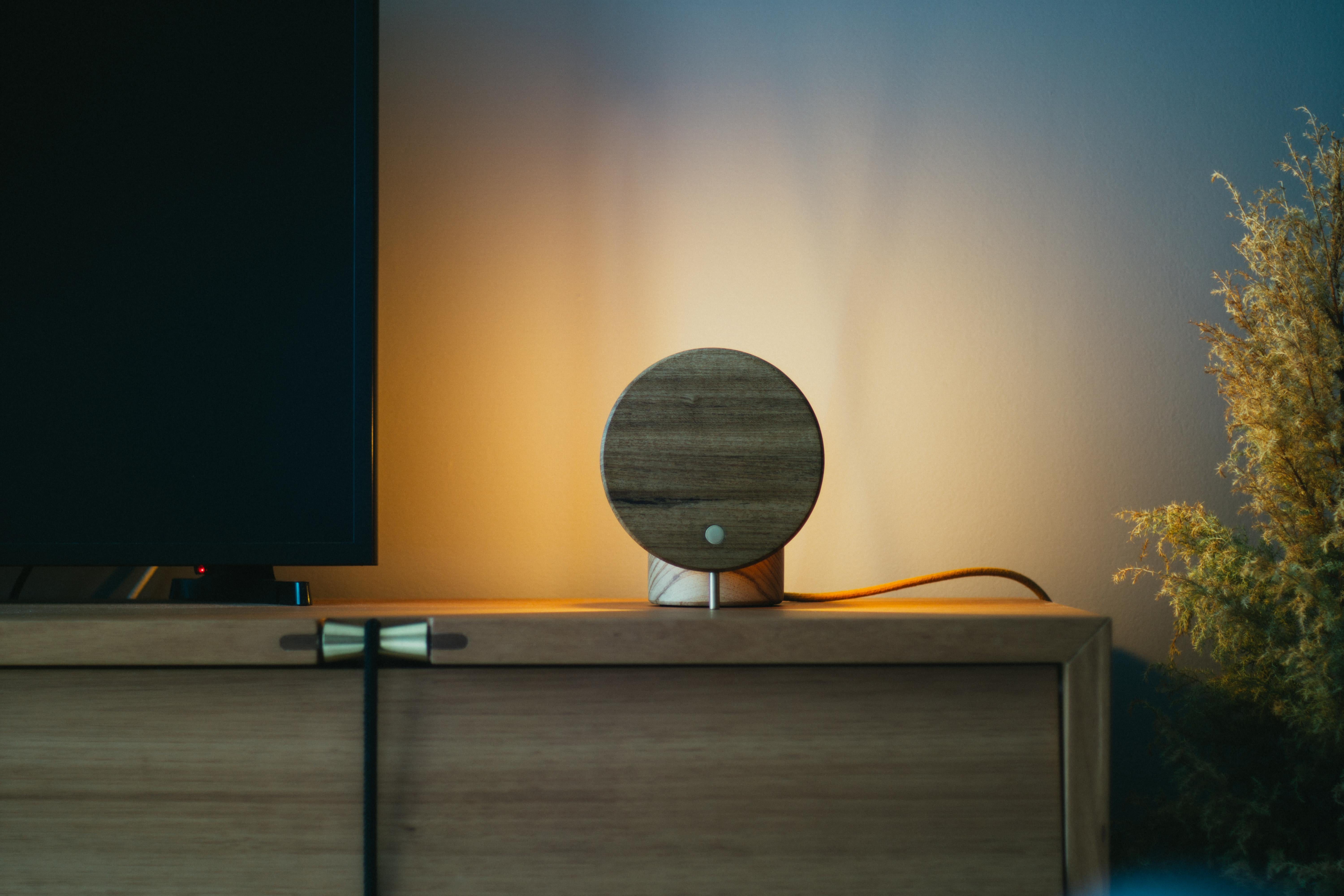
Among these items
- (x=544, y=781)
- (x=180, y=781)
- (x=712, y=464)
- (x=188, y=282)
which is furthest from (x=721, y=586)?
(x=188, y=282)

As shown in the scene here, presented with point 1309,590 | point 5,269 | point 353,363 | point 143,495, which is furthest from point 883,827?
point 5,269

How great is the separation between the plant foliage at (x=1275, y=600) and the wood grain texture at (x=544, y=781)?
10.8 inches

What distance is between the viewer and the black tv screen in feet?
2.46

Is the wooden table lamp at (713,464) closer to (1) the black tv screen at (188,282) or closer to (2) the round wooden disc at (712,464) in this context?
(2) the round wooden disc at (712,464)

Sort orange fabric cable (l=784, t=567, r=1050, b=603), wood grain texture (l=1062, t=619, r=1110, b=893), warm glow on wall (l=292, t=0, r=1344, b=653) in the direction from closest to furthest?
wood grain texture (l=1062, t=619, r=1110, b=893) < orange fabric cable (l=784, t=567, r=1050, b=603) < warm glow on wall (l=292, t=0, r=1344, b=653)

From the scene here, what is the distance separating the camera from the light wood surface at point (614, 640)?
0.56 meters

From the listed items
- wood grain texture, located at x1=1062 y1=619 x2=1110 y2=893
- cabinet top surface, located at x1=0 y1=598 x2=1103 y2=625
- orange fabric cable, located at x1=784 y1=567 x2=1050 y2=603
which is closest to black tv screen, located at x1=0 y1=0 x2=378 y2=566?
cabinet top surface, located at x1=0 y1=598 x2=1103 y2=625

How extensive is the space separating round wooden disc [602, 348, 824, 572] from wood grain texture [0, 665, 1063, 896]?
119mm

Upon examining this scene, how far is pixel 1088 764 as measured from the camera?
1.84 feet

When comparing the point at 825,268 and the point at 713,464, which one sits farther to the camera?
the point at 825,268

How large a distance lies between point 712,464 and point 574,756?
0.81 feet

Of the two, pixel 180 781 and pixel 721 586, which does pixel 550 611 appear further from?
pixel 180 781

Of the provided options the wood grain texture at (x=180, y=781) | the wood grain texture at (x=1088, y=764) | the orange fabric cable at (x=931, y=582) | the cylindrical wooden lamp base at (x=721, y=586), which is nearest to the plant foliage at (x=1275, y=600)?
the orange fabric cable at (x=931, y=582)

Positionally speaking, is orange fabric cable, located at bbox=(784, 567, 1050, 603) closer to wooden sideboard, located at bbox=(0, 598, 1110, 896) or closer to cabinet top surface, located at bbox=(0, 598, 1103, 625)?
cabinet top surface, located at bbox=(0, 598, 1103, 625)
